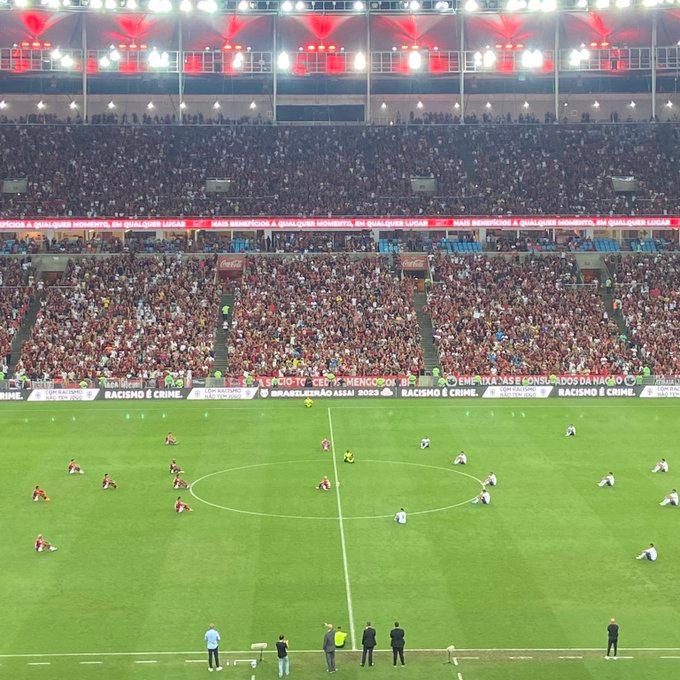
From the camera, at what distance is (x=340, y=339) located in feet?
276

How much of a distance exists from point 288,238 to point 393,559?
2362 inches

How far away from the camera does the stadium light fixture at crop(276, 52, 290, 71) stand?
102750 mm

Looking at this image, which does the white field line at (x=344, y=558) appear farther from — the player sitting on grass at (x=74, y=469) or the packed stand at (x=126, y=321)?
the packed stand at (x=126, y=321)

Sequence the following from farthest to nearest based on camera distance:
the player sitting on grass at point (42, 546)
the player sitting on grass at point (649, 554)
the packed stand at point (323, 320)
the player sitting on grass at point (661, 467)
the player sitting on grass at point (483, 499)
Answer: the packed stand at point (323, 320) < the player sitting on grass at point (661, 467) < the player sitting on grass at point (483, 499) < the player sitting on grass at point (42, 546) < the player sitting on grass at point (649, 554)

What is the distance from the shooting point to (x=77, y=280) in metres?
91.9

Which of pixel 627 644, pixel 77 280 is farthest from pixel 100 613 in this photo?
pixel 77 280

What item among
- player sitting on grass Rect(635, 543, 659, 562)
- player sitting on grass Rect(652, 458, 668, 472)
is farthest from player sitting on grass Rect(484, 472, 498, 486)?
player sitting on grass Rect(635, 543, 659, 562)

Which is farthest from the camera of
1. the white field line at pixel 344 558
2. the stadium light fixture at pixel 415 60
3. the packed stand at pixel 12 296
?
the stadium light fixture at pixel 415 60

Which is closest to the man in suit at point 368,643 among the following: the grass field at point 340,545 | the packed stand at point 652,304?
the grass field at point 340,545

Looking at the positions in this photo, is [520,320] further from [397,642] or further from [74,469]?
[397,642]

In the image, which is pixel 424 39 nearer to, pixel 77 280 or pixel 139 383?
pixel 77 280

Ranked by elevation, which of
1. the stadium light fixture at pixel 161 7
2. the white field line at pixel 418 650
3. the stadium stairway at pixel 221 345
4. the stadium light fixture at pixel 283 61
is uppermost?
the stadium light fixture at pixel 161 7

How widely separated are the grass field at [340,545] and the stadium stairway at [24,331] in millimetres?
13424

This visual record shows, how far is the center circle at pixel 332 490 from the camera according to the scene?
50094 millimetres
